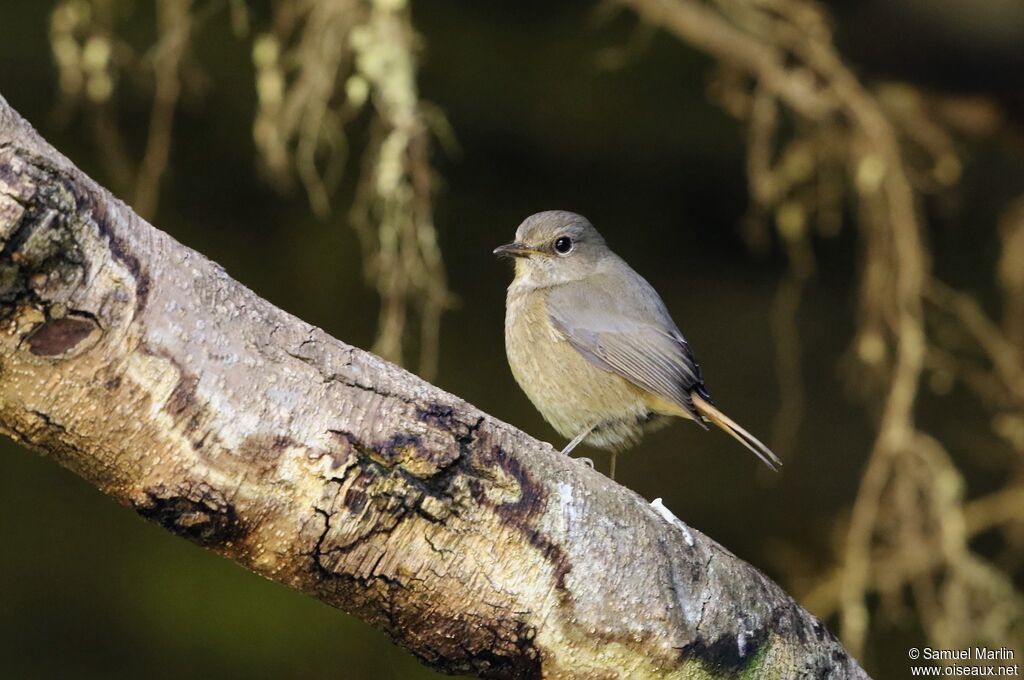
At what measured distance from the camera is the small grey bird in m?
3.27

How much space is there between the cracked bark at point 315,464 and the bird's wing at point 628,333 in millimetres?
1181

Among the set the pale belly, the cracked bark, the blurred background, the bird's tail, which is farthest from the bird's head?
the cracked bark

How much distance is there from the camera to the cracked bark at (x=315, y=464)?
1.54 metres

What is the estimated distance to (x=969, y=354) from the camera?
4.59 meters

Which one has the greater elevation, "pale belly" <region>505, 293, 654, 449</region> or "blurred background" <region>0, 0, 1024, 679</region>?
"blurred background" <region>0, 0, 1024, 679</region>

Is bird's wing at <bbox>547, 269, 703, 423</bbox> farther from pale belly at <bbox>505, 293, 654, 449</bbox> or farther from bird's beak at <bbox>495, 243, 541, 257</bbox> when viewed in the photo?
bird's beak at <bbox>495, 243, 541, 257</bbox>

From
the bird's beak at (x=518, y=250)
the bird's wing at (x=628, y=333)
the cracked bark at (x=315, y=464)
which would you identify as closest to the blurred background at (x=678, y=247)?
the bird's beak at (x=518, y=250)

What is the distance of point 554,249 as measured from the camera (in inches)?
144

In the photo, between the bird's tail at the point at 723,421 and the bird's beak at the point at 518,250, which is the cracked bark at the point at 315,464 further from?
the bird's beak at the point at 518,250

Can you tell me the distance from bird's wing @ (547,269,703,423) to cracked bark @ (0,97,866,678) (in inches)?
46.5

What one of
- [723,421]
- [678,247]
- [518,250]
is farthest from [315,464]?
[678,247]

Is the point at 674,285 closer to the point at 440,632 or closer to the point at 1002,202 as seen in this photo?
the point at 1002,202

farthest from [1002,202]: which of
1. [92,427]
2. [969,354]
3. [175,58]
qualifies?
[92,427]

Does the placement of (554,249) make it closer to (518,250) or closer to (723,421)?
(518,250)
